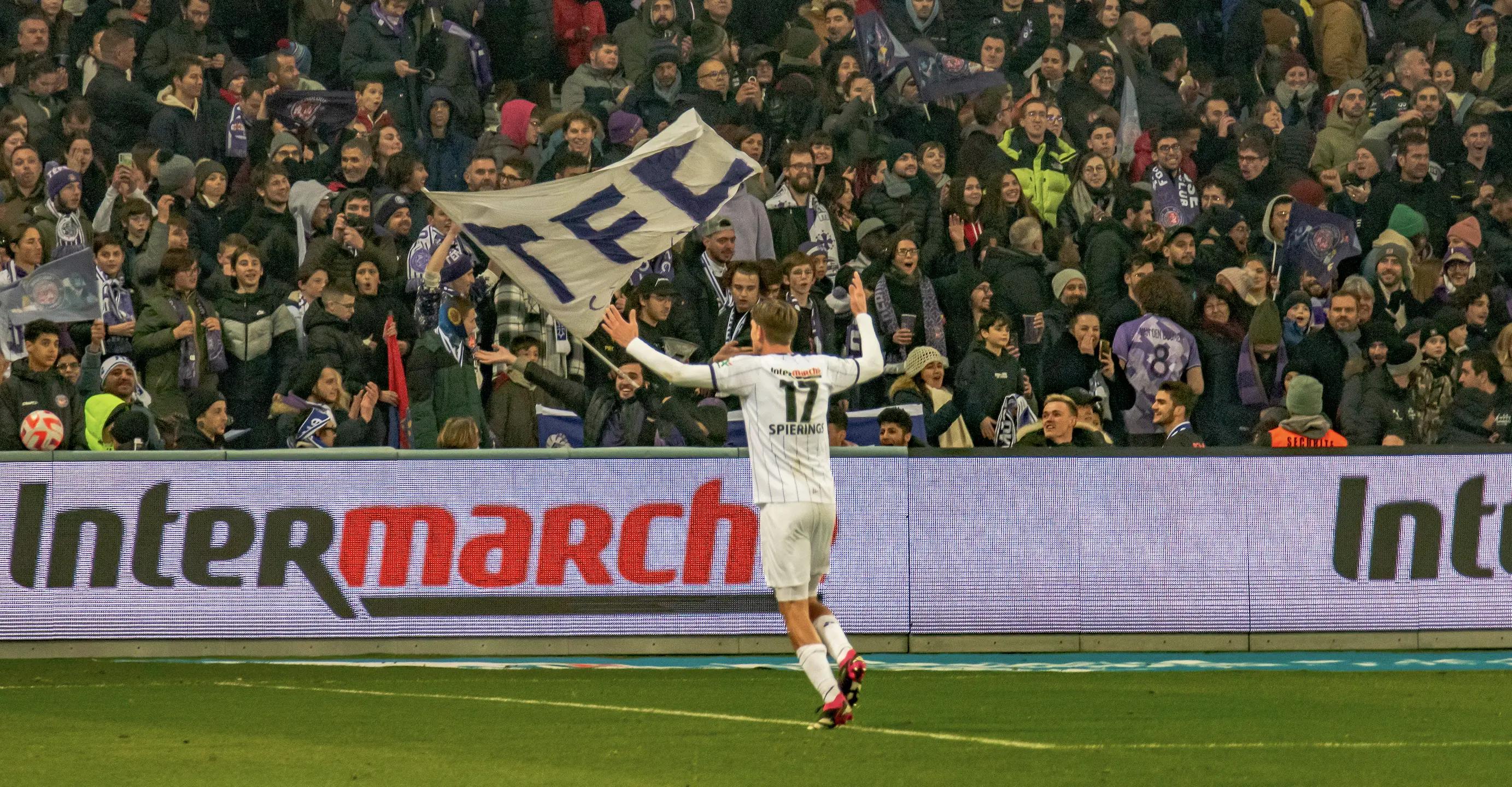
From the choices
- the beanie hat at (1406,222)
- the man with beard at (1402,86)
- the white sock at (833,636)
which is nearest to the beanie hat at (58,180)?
the white sock at (833,636)

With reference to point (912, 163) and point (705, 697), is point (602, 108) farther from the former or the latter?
point (705, 697)

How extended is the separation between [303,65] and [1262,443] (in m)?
9.18

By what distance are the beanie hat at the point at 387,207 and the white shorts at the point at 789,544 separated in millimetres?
7598

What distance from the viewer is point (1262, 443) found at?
15.3 meters

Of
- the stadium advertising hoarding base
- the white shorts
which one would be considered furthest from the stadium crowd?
the white shorts

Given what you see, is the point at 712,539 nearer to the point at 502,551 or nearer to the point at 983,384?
the point at 502,551

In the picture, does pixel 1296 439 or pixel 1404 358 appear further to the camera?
pixel 1404 358

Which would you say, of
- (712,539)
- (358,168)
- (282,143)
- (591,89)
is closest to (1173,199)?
Result: (591,89)

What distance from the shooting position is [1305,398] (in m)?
15.3

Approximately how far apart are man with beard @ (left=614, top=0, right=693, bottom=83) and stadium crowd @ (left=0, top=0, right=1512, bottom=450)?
3cm

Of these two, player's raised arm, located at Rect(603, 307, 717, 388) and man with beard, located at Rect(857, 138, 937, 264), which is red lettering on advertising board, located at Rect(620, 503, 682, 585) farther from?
player's raised arm, located at Rect(603, 307, 717, 388)

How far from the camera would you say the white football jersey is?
32.3 feet

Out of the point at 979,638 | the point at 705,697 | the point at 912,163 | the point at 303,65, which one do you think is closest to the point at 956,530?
the point at 979,638

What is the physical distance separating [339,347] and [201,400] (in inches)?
42.2
